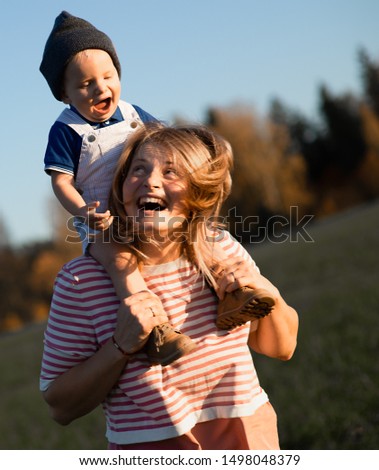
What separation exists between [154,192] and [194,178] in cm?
14

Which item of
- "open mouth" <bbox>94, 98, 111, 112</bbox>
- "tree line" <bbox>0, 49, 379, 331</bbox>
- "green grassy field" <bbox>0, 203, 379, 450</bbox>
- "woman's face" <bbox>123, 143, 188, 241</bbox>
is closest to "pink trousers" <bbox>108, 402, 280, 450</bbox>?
"woman's face" <bbox>123, 143, 188, 241</bbox>

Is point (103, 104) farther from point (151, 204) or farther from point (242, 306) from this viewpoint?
point (242, 306)

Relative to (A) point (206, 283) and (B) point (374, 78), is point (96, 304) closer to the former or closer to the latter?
(A) point (206, 283)

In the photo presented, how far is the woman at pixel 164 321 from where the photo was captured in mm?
2322

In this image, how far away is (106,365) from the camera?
2268 mm

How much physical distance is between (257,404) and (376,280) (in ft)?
30.5

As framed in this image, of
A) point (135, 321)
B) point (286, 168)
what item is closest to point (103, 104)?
point (135, 321)

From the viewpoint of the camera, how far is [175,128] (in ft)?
8.18

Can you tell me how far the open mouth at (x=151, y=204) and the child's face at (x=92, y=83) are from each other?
0.35 m

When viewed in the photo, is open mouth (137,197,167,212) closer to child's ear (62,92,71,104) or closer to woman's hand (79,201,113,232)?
woman's hand (79,201,113,232)

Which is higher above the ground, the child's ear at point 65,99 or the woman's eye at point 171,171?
the child's ear at point 65,99

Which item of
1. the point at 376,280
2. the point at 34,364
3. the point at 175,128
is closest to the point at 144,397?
the point at 175,128

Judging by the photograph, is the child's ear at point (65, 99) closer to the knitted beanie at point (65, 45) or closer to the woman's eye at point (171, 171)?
the knitted beanie at point (65, 45)

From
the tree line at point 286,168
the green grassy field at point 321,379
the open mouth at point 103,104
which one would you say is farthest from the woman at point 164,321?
the tree line at point 286,168
